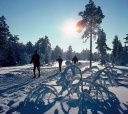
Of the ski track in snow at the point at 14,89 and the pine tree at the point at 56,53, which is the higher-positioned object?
the pine tree at the point at 56,53

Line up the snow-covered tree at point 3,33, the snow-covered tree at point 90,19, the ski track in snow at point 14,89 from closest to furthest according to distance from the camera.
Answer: the ski track in snow at point 14,89 < the snow-covered tree at point 90,19 < the snow-covered tree at point 3,33

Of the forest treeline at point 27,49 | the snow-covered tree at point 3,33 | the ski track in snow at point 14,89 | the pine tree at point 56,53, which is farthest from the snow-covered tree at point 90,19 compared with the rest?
the pine tree at point 56,53

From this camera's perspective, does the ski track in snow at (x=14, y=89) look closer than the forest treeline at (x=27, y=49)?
Yes

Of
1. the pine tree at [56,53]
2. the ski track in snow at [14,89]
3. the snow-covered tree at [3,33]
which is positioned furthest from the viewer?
the pine tree at [56,53]

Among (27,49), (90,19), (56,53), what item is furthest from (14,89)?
(56,53)

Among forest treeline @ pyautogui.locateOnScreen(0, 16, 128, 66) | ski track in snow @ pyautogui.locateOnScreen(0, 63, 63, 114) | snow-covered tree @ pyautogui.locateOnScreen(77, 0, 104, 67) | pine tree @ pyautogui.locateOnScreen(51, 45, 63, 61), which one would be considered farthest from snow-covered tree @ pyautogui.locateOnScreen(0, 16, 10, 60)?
pine tree @ pyautogui.locateOnScreen(51, 45, 63, 61)

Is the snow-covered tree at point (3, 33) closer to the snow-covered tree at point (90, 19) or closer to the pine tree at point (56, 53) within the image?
the snow-covered tree at point (90, 19)

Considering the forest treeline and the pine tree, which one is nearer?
the forest treeline

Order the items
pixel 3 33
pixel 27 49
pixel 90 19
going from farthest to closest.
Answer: pixel 27 49, pixel 3 33, pixel 90 19

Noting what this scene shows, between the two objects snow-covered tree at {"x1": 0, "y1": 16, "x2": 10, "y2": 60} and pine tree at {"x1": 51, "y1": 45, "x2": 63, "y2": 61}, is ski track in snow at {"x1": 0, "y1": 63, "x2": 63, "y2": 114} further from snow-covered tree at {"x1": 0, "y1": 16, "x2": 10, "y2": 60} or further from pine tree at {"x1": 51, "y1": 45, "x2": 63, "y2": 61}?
pine tree at {"x1": 51, "y1": 45, "x2": 63, "y2": 61}

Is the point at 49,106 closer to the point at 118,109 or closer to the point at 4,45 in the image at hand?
the point at 118,109

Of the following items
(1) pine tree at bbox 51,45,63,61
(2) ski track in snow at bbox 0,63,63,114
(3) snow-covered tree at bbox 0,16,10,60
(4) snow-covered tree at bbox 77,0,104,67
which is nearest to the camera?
(2) ski track in snow at bbox 0,63,63,114

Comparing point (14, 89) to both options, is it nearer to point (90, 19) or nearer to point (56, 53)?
point (90, 19)

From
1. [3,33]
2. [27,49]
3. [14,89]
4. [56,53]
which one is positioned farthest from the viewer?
[56,53]
